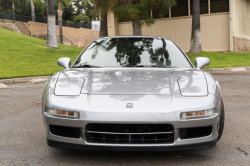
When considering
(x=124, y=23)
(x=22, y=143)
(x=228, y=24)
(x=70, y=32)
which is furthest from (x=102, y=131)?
(x=70, y=32)

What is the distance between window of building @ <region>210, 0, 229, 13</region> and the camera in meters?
20.9

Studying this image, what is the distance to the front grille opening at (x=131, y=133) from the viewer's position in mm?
2891

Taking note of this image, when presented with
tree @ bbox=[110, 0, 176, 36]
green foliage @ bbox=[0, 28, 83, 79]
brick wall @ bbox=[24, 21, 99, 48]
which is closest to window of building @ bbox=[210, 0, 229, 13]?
tree @ bbox=[110, 0, 176, 36]

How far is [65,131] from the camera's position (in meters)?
3.02

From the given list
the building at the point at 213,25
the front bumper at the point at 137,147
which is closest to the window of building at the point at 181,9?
the building at the point at 213,25

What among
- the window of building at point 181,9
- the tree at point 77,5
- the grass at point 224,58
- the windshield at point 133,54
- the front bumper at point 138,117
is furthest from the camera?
the tree at point 77,5

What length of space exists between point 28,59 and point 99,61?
1145 cm

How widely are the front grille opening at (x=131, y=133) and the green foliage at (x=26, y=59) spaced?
856cm

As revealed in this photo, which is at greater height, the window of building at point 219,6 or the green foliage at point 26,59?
the window of building at point 219,6

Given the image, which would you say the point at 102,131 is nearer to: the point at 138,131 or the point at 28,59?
the point at 138,131

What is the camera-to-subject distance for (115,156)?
3.26 m

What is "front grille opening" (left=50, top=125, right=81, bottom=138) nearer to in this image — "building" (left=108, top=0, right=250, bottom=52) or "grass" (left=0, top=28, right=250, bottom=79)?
"grass" (left=0, top=28, right=250, bottom=79)

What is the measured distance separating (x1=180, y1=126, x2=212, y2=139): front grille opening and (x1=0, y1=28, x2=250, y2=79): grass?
8994 mm

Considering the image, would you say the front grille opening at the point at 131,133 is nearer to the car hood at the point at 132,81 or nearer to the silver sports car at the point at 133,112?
the silver sports car at the point at 133,112
